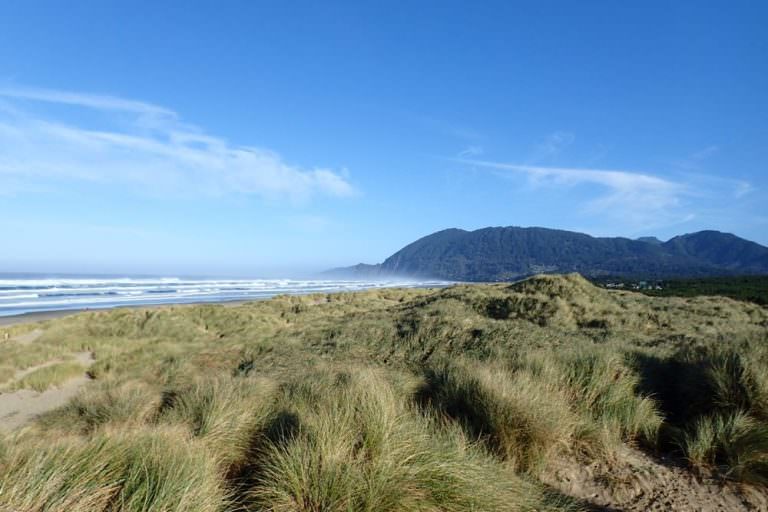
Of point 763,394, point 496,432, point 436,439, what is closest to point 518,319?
point 763,394

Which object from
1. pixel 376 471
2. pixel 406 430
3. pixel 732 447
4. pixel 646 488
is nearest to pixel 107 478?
pixel 376 471

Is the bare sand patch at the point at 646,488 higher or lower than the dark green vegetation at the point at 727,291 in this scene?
lower

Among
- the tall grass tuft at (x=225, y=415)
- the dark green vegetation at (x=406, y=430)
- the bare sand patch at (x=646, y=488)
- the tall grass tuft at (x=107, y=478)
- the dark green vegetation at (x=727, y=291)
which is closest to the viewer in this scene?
the tall grass tuft at (x=107, y=478)

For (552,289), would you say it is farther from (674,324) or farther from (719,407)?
(719,407)

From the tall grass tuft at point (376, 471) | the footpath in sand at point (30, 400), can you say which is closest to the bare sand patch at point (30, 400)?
the footpath in sand at point (30, 400)

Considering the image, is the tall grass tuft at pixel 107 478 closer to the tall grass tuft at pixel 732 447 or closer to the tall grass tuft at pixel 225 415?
the tall grass tuft at pixel 225 415

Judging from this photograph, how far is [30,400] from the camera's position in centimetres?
1145

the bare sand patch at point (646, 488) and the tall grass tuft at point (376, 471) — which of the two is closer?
the tall grass tuft at point (376, 471)

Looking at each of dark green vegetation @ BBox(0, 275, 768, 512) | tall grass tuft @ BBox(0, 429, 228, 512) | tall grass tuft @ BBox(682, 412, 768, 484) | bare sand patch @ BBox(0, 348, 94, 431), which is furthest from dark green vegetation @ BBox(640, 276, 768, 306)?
bare sand patch @ BBox(0, 348, 94, 431)

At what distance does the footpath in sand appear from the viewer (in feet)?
32.2

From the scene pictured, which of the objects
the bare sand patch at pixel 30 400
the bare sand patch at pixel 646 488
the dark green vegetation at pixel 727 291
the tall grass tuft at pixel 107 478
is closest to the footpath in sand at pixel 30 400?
the bare sand patch at pixel 30 400

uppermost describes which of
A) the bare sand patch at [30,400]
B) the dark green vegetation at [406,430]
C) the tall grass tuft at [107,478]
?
the tall grass tuft at [107,478]

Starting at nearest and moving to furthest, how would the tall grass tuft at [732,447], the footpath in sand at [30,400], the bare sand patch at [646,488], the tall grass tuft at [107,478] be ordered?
1. the tall grass tuft at [107,478]
2. the bare sand patch at [646,488]
3. the tall grass tuft at [732,447]
4. the footpath in sand at [30,400]

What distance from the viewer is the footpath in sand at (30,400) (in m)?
9.82
